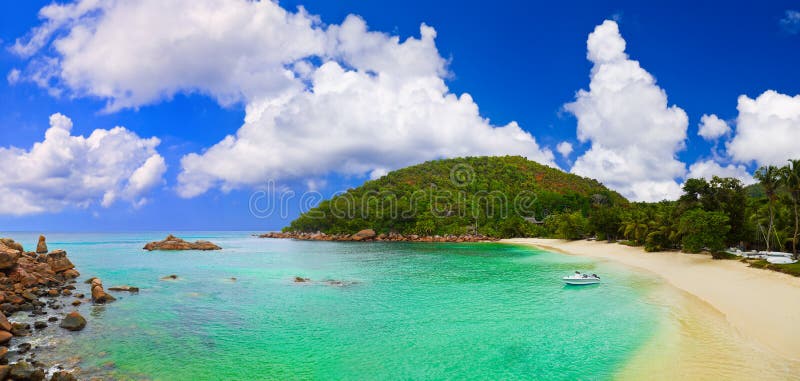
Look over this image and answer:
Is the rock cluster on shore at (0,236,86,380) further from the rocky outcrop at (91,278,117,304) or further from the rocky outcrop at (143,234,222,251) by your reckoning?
the rocky outcrop at (143,234,222,251)

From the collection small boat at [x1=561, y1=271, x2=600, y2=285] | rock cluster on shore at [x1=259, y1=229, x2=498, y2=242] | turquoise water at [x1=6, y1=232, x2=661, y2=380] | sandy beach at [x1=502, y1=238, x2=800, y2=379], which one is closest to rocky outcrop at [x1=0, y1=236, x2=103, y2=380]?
turquoise water at [x1=6, y1=232, x2=661, y2=380]

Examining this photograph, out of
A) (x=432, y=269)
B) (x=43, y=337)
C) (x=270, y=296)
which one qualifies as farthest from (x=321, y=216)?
(x=43, y=337)

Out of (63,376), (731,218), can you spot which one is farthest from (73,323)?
(731,218)

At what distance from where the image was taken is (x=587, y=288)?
34.7m

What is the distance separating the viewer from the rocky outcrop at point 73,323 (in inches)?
843

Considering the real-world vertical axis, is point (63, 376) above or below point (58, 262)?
below

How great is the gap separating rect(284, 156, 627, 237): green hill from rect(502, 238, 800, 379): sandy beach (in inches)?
3587

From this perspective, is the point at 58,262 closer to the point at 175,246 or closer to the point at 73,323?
the point at 73,323

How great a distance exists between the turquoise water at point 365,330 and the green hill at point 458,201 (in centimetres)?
9679

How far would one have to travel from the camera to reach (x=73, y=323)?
2156 centimetres

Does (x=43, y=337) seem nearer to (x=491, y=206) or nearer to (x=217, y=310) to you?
(x=217, y=310)

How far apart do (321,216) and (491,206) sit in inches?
2471

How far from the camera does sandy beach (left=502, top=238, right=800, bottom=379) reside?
15789 mm

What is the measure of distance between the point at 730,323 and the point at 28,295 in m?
42.8
